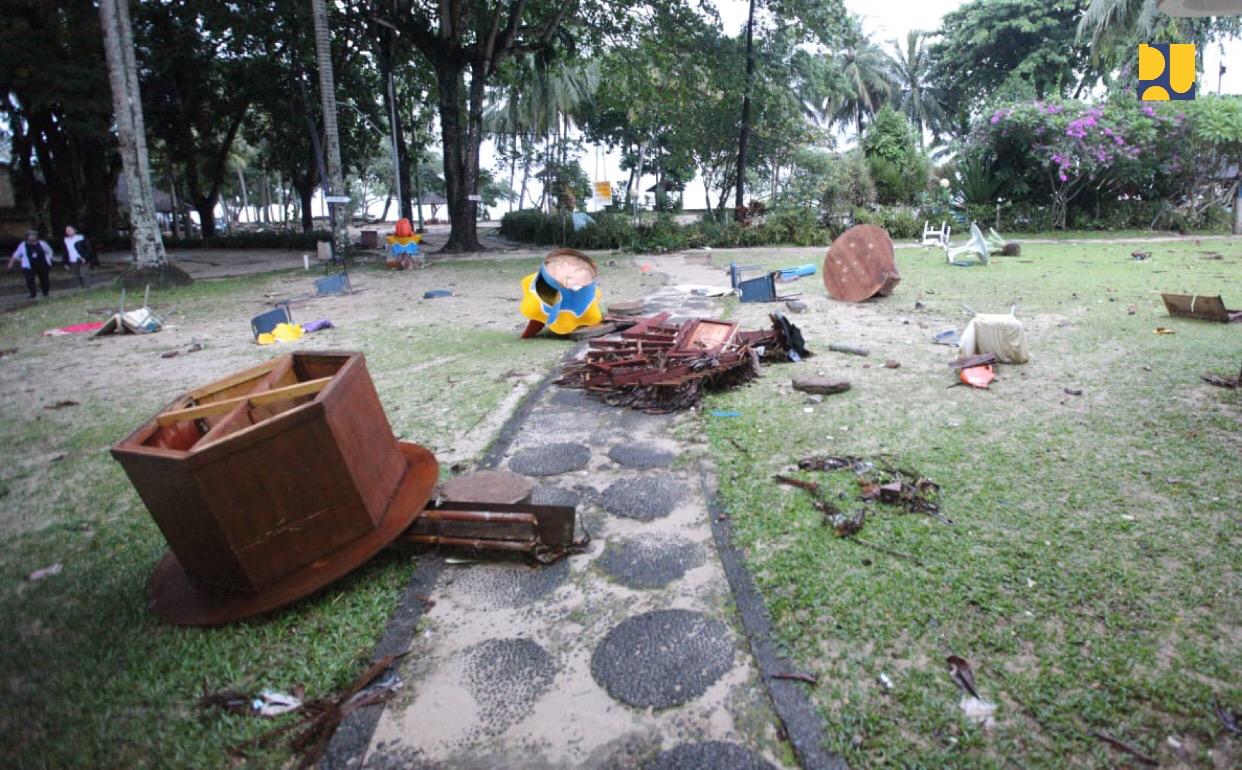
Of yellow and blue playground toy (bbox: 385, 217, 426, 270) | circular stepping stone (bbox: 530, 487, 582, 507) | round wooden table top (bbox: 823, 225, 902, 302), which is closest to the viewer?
circular stepping stone (bbox: 530, 487, 582, 507)

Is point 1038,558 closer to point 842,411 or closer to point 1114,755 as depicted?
point 1114,755

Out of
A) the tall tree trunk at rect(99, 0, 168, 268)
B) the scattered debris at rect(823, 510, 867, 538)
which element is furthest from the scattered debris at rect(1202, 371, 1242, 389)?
the tall tree trunk at rect(99, 0, 168, 268)

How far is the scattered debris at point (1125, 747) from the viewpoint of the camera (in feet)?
5.61

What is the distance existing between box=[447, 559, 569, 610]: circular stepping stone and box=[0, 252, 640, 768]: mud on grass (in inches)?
11.0

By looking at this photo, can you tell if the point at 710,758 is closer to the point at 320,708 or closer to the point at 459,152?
the point at 320,708

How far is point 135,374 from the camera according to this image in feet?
21.4

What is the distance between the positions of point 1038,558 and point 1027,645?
1.94 ft

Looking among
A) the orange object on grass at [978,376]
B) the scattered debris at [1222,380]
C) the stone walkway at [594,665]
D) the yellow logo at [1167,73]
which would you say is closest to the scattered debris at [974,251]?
the scattered debris at [1222,380]

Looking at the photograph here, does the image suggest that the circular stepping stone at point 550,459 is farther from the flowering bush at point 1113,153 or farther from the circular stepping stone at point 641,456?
the flowering bush at point 1113,153

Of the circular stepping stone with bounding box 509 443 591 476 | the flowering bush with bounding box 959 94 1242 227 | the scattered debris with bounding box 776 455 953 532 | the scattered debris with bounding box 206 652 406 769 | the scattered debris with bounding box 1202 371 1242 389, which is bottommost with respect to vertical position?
the scattered debris with bounding box 206 652 406 769

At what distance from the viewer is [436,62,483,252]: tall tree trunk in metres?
18.9

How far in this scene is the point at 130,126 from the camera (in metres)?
13.0

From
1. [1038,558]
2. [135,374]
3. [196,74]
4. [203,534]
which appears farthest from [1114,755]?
[196,74]

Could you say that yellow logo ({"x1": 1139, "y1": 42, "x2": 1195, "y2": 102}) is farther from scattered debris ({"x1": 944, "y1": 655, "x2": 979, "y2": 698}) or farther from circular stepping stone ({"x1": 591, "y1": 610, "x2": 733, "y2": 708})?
circular stepping stone ({"x1": 591, "y1": 610, "x2": 733, "y2": 708})
